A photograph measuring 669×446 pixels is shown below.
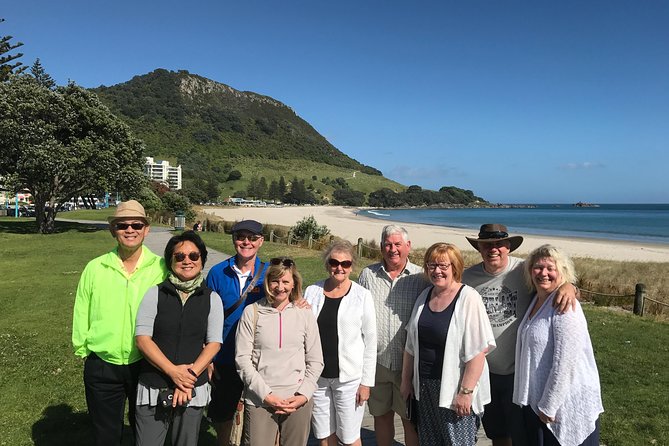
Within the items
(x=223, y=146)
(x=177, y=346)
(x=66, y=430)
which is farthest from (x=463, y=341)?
(x=223, y=146)

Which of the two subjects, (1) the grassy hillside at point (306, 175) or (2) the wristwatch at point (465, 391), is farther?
(1) the grassy hillside at point (306, 175)

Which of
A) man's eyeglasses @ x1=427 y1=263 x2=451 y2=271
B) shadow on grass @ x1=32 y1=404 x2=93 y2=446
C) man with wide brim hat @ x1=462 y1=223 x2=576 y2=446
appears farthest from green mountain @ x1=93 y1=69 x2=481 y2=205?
man's eyeglasses @ x1=427 y1=263 x2=451 y2=271

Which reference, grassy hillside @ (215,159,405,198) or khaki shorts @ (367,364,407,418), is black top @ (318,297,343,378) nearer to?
khaki shorts @ (367,364,407,418)

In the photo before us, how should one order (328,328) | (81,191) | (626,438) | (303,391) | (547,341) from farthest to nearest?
(81,191) < (626,438) < (328,328) < (303,391) < (547,341)

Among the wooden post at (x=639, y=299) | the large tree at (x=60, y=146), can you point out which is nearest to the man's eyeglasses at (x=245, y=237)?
the wooden post at (x=639, y=299)

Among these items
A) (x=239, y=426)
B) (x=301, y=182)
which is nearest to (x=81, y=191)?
(x=239, y=426)

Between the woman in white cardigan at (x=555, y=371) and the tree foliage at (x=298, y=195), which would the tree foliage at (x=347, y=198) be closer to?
the tree foliage at (x=298, y=195)

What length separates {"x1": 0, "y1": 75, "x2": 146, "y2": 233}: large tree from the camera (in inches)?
824

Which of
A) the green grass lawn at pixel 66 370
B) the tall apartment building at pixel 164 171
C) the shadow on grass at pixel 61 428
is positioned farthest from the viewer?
the tall apartment building at pixel 164 171

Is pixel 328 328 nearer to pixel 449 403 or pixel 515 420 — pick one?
pixel 449 403

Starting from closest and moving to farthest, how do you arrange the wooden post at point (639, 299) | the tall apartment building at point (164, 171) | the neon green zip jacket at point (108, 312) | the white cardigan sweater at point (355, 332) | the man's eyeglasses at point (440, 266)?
the neon green zip jacket at point (108, 312)
the man's eyeglasses at point (440, 266)
the white cardigan sweater at point (355, 332)
the wooden post at point (639, 299)
the tall apartment building at point (164, 171)

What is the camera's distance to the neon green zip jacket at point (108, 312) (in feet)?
8.74

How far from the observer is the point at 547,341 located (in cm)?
256

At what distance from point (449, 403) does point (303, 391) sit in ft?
2.95
